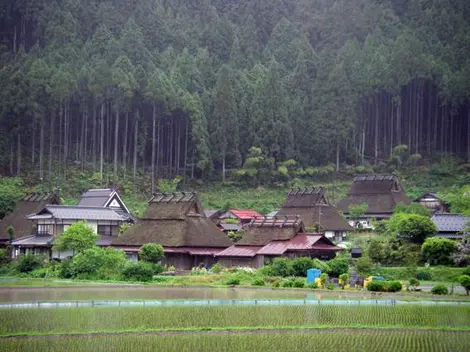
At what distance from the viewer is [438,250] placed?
147 ft

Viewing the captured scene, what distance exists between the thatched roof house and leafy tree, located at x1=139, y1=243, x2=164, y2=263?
12476mm

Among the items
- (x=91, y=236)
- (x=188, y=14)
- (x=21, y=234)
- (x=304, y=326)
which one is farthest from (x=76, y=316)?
(x=188, y=14)

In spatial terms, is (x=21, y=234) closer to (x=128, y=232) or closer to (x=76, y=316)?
(x=128, y=232)

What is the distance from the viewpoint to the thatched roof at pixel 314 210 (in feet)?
205

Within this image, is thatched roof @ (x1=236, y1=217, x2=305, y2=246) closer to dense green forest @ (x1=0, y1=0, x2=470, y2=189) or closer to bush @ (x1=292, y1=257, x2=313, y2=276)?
bush @ (x1=292, y1=257, x2=313, y2=276)

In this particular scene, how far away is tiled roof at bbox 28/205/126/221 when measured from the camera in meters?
56.5

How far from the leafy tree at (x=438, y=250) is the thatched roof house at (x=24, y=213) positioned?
28.4 metres

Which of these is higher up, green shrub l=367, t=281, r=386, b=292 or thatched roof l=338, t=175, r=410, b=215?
thatched roof l=338, t=175, r=410, b=215

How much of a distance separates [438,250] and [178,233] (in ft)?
56.9

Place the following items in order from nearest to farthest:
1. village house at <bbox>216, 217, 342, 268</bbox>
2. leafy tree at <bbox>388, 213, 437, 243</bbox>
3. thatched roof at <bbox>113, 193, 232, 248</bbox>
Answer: leafy tree at <bbox>388, 213, 437, 243</bbox> → village house at <bbox>216, 217, 342, 268</bbox> → thatched roof at <bbox>113, 193, 232, 248</bbox>

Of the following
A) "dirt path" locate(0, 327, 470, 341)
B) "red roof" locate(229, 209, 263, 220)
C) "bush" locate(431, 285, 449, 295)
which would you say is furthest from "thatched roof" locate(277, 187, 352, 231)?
"dirt path" locate(0, 327, 470, 341)

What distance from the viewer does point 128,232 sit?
2189 inches

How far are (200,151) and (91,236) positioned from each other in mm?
28630

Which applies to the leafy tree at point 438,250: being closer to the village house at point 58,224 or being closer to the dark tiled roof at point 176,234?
the dark tiled roof at point 176,234
